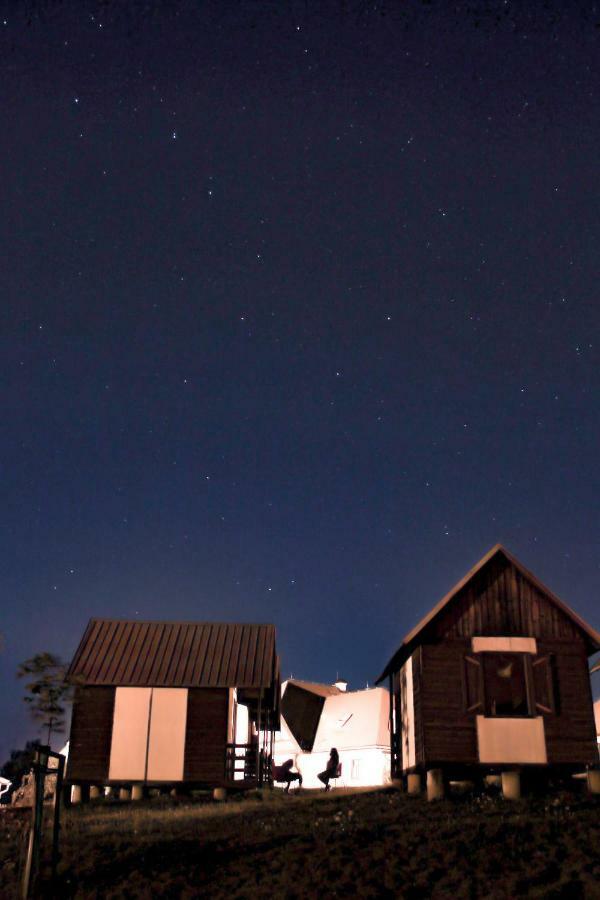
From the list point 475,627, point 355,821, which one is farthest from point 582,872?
point 475,627

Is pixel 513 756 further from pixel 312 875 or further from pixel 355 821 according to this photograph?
pixel 312 875

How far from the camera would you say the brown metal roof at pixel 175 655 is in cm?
3177

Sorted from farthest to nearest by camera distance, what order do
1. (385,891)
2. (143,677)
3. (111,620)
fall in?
(111,620) → (143,677) → (385,891)

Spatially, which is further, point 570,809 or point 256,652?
point 256,652

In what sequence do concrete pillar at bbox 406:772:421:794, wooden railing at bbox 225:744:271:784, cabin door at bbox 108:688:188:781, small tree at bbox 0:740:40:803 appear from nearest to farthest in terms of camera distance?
1. concrete pillar at bbox 406:772:421:794
2. cabin door at bbox 108:688:188:781
3. wooden railing at bbox 225:744:271:784
4. small tree at bbox 0:740:40:803

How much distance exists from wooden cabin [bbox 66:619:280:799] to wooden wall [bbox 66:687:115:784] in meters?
0.03

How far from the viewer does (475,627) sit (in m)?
26.0

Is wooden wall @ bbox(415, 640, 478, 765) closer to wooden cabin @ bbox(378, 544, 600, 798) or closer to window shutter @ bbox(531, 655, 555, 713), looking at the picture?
wooden cabin @ bbox(378, 544, 600, 798)

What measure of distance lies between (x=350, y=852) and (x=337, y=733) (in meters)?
31.3

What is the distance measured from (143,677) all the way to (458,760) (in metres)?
11.9

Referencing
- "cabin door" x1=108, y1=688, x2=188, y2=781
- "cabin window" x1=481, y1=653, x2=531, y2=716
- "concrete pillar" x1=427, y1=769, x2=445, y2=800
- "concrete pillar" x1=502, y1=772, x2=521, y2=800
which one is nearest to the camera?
"concrete pillar" x1=502, y1=772, x2=521, y2=800

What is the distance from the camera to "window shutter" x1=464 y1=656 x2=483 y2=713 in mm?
25016

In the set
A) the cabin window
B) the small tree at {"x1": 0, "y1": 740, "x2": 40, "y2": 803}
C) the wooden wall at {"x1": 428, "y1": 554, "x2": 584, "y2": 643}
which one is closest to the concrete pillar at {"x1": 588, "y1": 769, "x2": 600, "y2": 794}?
the cabin window

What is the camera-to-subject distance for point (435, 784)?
80.9ft
